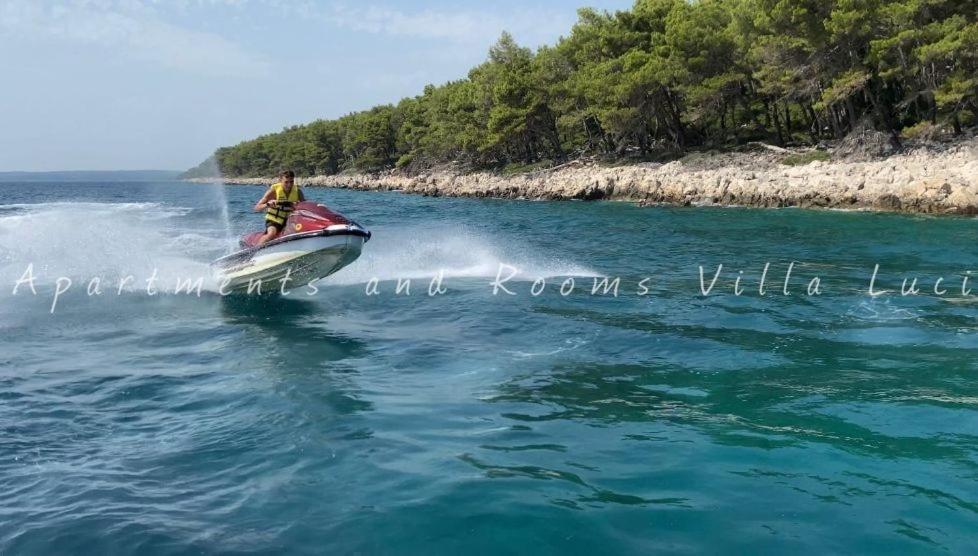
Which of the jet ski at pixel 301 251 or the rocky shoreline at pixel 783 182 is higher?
the rocky shoreline at pixel 783 182

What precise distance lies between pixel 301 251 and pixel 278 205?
1035 mm

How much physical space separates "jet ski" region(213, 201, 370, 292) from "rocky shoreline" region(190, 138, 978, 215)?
72.7 feet

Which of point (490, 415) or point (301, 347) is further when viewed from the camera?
point (301, 347)

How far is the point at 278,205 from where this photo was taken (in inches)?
519

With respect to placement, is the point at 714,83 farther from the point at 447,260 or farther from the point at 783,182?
the point at 447,260

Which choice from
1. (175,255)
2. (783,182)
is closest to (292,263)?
(175,255)

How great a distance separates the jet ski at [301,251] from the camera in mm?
12633

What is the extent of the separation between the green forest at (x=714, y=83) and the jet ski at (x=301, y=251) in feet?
11.4

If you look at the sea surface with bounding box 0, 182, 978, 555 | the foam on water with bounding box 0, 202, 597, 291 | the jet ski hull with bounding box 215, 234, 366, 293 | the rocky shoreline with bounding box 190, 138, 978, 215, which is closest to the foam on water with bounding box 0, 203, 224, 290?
the foam on water with bounding box 0, 202, 597, 291

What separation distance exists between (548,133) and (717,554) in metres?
58.9

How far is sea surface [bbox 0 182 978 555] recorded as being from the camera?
5133mm

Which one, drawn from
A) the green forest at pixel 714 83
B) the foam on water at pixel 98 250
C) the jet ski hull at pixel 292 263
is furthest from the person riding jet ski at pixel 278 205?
the green forest at pixel 714 83

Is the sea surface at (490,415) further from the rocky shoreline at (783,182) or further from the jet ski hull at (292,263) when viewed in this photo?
the rocky shoreline at (783,182)

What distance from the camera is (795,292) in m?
13.8
